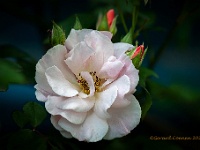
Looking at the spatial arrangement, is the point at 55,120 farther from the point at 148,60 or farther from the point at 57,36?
the point at 148,60

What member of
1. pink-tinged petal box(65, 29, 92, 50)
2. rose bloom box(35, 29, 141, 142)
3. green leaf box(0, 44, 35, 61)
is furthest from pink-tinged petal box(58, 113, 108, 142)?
green leaf box(0, 44, 35, 61)

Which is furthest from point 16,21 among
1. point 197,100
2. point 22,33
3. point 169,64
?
point 197,100

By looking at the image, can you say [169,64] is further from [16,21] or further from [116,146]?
[116,146]

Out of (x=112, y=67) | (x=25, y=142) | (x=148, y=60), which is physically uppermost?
(x=112, y=67)

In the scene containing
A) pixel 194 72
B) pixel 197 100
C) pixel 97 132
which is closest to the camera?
pixel 97 132

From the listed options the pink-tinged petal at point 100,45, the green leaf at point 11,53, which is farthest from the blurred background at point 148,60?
the pink-tinged petal at point 100,45

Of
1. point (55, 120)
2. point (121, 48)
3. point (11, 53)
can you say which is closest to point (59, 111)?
point (55, 120)

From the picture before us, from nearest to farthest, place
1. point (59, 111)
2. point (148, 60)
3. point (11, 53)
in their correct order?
point (59, 111) → point (11, 53) → point (148, 60)
